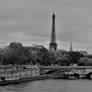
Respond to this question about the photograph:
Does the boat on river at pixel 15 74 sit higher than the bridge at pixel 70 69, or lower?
lower

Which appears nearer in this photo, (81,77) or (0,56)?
(81,77)

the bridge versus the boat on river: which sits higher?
the bridge

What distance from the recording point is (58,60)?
107750mm

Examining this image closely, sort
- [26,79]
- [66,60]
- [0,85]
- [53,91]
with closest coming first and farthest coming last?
[53,91], [0,85], [26,79], [66,60]

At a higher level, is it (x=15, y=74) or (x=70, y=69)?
(x=70, y=69)

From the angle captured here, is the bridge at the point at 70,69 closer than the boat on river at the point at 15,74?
No

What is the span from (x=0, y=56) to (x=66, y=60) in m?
26.5

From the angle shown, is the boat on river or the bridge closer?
the boat on river

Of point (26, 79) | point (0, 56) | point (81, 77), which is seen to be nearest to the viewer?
point (26, 79)

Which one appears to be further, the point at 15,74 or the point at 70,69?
the point at 70,69

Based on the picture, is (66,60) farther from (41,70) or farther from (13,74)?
(13,74)

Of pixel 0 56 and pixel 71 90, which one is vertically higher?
pixel 0 56

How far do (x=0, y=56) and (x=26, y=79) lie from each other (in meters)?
25.9

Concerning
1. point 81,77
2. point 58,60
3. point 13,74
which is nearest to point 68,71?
point 81,77
